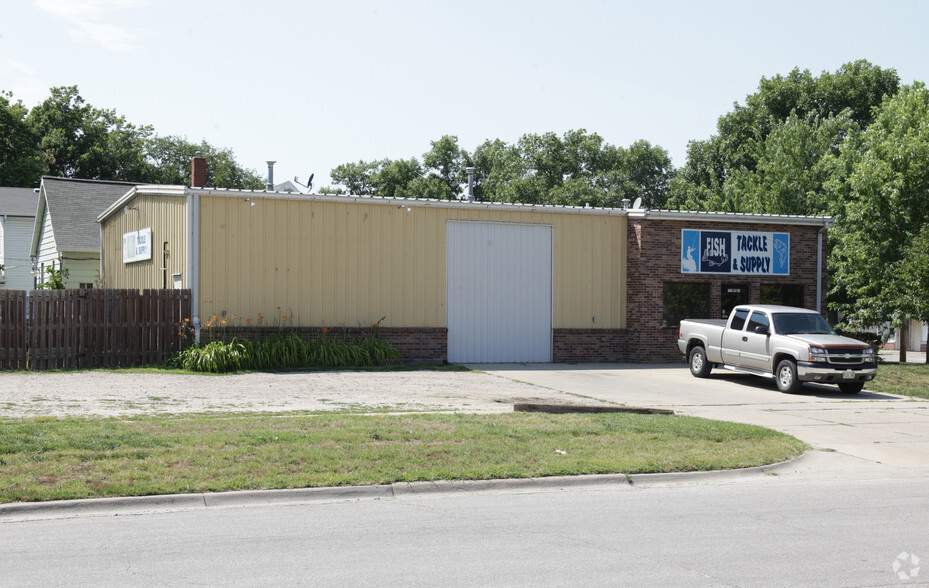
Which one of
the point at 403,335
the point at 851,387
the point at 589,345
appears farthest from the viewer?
the point at 589,345

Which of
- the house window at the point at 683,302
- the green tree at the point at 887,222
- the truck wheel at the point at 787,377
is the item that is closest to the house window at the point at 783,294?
the green tree at the point at 887,222

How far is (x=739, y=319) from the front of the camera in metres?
20.9

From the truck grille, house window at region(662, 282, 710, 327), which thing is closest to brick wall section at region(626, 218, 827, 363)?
house window at region(662, 282, 710, 327)

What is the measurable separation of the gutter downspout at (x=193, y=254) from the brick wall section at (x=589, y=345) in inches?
380

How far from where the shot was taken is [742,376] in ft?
73.8

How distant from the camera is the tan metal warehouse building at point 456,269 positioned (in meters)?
22.2

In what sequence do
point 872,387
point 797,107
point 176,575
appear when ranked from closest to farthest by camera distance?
point 176,575 < point 872,387 < point 797,107

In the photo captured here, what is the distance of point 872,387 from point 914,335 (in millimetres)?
24847

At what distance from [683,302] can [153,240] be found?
15.1 m

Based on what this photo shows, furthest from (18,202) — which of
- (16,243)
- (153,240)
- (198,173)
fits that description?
(153,240)

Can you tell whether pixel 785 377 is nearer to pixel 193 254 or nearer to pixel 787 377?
pixel 787 377

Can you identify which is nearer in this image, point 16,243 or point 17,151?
point 16,243

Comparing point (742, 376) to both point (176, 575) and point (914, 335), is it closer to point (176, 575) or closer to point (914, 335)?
point (176, 575)

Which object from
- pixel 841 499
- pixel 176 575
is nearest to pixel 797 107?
pixel 841 499
